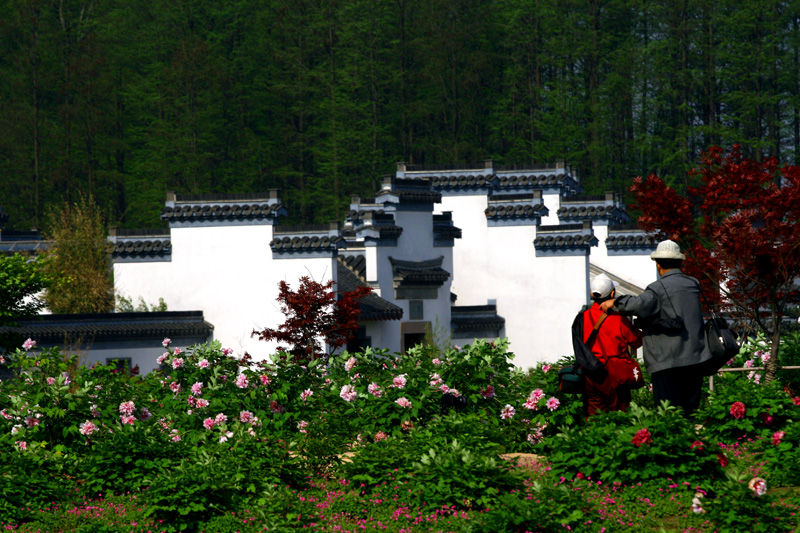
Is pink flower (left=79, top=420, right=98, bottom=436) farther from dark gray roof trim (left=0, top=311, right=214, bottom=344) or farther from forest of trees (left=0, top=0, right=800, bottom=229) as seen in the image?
forest of trees (left=0, top=0, right=800, bottom=229)

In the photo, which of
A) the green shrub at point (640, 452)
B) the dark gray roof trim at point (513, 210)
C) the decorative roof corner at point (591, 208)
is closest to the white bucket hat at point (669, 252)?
the green shrub at point (640, 452)

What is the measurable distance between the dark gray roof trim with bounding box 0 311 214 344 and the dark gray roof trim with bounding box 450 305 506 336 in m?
7.77

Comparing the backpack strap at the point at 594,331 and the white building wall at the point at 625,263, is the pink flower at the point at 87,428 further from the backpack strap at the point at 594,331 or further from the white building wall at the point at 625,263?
the white building wall at the point at 625,263

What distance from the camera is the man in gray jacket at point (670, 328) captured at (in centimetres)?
961

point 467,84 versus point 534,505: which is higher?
point 467,84

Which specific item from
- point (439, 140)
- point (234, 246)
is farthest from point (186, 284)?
point (439, 140)

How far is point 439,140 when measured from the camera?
56.8 metres

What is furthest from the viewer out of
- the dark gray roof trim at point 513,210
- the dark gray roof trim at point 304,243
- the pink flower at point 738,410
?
the dark gray roof trim at point 513,210

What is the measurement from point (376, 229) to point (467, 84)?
2972 cm

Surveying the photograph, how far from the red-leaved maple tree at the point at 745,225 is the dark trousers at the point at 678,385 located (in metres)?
2.89

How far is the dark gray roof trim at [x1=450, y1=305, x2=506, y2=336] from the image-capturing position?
1268 inches

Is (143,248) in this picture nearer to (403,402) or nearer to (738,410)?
(403,402)

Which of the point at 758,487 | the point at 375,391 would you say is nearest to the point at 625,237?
the point at 375,391

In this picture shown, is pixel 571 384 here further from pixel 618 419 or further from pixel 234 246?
pixel 234 246
